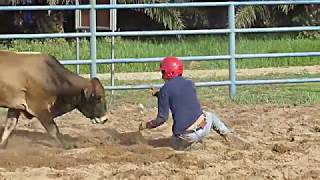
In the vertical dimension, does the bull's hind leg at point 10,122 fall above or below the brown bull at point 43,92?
below

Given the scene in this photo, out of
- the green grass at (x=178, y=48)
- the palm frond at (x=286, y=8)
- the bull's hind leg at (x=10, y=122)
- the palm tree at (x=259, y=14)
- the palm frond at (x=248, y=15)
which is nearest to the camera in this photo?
the bull's hind leg at (x=10, y=122)

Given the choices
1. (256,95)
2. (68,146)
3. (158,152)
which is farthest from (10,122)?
(256,95)

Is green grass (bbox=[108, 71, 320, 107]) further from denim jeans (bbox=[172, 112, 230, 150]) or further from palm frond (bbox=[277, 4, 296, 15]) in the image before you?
palm frond (bbox=[277, 4, 296, 15])

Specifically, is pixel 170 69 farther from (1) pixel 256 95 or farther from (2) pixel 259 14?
(2) pixel 259 14

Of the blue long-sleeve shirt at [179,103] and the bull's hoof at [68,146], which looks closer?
the blue long-sleeve shirt at [179,103]

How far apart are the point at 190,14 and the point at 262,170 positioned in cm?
1640

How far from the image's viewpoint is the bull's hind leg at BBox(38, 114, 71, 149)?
8523 millimetres

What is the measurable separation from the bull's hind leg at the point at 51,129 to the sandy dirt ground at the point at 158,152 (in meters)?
0.11

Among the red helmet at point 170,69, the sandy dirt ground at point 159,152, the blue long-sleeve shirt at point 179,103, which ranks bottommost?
the sandy dirt ground at point 159,152

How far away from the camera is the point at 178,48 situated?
20062 millimetres

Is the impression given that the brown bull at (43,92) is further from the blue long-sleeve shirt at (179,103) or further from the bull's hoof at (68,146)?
the blue long-sleeve shirt at (179,103)

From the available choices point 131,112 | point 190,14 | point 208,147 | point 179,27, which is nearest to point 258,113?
point 131,112

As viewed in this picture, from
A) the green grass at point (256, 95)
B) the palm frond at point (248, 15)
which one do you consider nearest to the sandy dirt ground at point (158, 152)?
the green grass at point (256, 95)

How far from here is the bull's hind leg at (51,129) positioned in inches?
336
